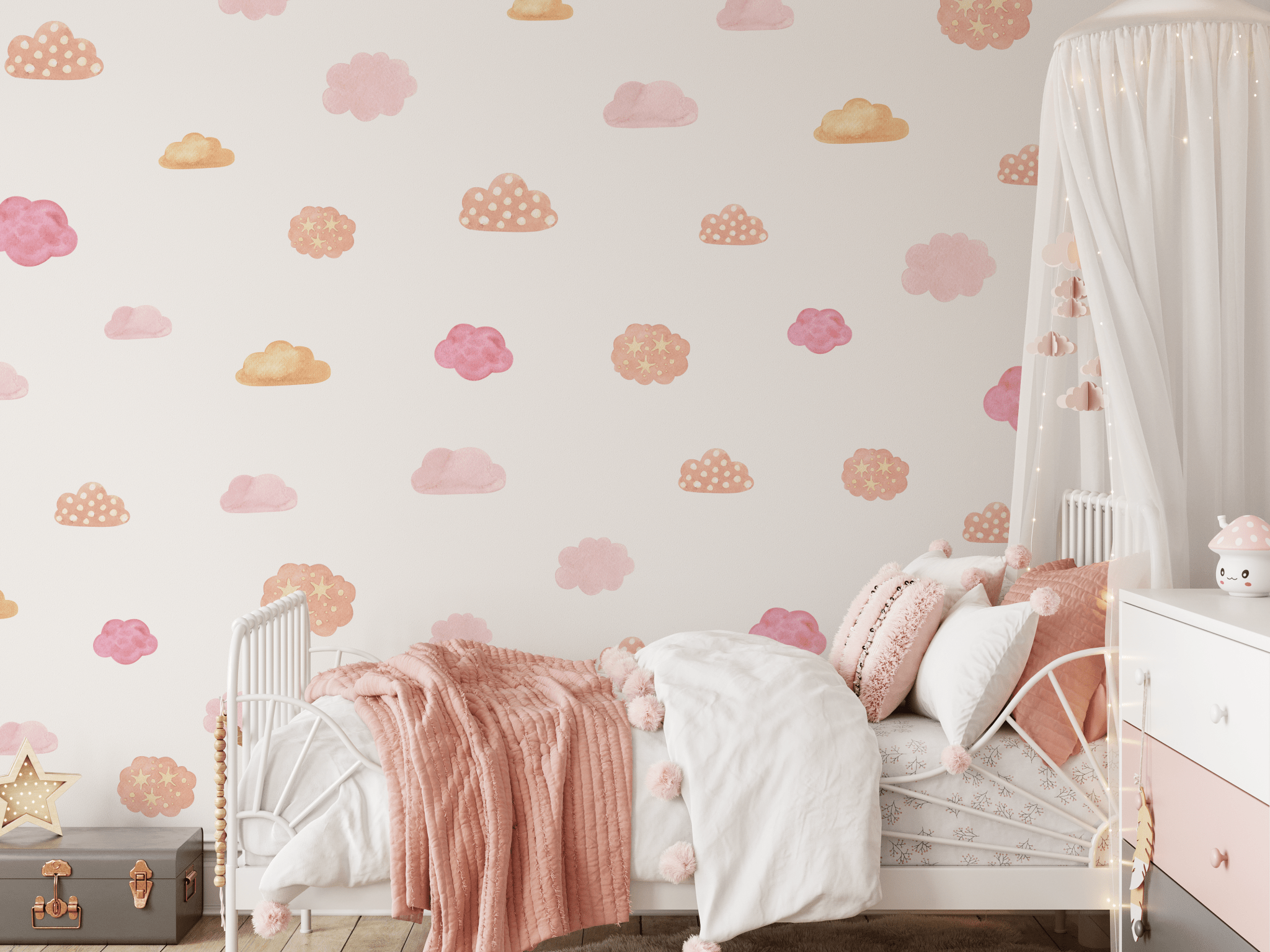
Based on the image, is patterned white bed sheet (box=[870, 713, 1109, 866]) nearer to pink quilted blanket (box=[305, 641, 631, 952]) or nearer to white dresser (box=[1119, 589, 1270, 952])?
white dresser (box=[1119, 589, 1270, 952])

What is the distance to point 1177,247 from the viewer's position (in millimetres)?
1757

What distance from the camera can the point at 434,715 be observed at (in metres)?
1.75

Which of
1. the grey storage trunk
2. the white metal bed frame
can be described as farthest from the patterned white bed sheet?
the grey storage trunk

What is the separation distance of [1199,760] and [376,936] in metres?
1.85

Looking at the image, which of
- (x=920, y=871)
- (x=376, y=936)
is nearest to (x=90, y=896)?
(x=376, y=936)

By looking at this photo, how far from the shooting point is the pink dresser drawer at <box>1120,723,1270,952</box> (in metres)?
1.36

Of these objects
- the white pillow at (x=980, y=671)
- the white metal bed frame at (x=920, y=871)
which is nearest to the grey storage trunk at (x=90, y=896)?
the white metal bed frame at (x=920, y=871)

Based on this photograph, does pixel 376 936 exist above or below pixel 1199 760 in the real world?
below

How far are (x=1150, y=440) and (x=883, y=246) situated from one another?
107 centimetres

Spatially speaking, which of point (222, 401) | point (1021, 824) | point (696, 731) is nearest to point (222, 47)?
point (222, 401)

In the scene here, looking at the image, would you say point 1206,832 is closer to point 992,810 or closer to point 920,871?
point 992,810

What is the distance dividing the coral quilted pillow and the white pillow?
5 cm

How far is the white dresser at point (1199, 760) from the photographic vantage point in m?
1.36

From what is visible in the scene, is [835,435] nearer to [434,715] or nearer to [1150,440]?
[1150,440]
